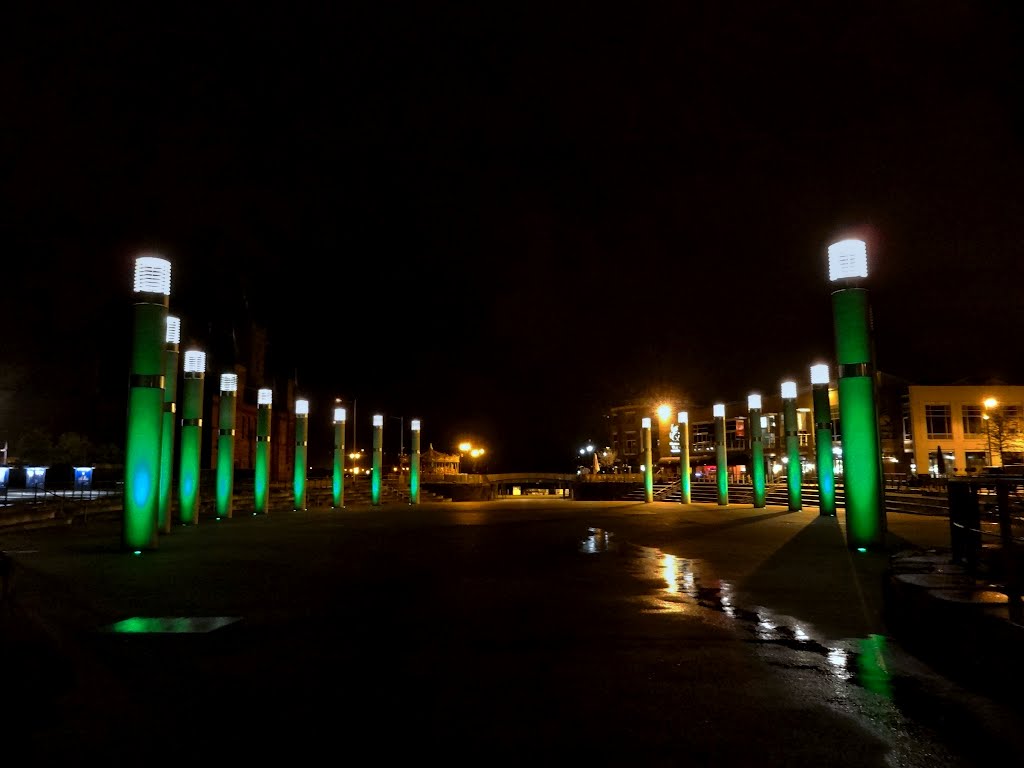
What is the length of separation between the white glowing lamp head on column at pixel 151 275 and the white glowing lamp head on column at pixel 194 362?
26.6 ft

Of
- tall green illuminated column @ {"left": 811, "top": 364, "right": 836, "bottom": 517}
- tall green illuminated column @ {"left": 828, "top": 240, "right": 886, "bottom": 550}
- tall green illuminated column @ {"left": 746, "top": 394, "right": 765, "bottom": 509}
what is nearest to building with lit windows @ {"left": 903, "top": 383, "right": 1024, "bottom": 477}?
tall green illuminated column @ {"left": 746, "top": 394, "right": 765, "bottom": 509}

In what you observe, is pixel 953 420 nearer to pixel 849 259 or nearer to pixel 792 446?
pixel 792 446

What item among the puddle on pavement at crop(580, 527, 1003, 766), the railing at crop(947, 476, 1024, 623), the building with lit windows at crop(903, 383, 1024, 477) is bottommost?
the puddle on pavement at crop(580, 527, 1003, 766)

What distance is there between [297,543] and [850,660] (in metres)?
12.7

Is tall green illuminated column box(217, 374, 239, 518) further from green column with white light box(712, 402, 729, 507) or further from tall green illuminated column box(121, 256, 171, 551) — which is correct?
green column with white light box(712, 402, 729, 507)

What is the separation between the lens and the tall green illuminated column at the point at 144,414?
1377cm

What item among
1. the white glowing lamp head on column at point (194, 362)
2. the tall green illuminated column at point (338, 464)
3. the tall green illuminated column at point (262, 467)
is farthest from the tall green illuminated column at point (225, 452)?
the tall green illuminated column at point (338, 464)

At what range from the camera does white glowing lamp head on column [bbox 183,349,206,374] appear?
22031 millimetres

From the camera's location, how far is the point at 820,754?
3.62 m

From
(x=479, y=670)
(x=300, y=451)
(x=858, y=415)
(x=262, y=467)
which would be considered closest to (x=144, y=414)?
(x=479, y=670)

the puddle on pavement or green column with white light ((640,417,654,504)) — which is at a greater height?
green column with white light ((640,417,654,504))

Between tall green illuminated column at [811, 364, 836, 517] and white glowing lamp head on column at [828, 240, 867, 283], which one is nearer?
white glowing lamp head on column at [828, 240, 867, 283]

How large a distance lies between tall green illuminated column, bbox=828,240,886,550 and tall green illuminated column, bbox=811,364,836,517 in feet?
39.0

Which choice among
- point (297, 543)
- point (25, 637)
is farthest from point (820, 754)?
point (297, 543)
